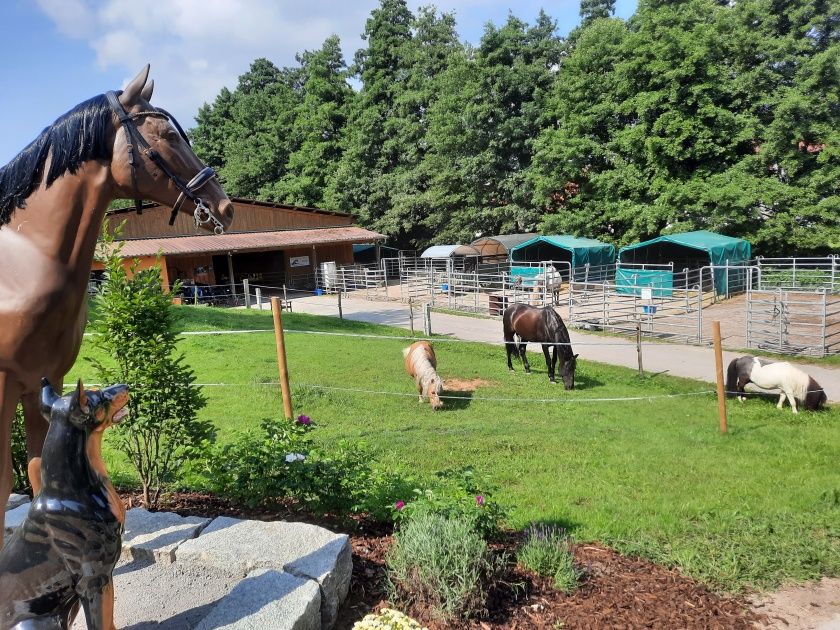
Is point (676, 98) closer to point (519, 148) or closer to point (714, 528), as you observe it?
point (519, 148)

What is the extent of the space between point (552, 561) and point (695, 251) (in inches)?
1076

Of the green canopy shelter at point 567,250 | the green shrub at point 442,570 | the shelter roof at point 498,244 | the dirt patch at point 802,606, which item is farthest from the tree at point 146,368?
the shelter roof at point 498,244

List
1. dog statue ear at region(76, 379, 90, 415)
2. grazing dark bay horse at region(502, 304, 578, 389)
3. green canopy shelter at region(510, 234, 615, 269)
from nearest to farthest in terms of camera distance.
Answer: dog statue ear at region(76, 379, 90, 415), grazing dark bay horse at region(502, 304, 578, 389), green canopy shelter at region(510, 234, 615, 269)

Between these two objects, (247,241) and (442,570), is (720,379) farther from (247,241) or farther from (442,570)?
(247,241)

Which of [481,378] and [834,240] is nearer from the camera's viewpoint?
[481,378]

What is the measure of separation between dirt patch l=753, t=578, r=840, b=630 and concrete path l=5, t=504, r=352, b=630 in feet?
8.19

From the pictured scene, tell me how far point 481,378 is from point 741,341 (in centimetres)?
801

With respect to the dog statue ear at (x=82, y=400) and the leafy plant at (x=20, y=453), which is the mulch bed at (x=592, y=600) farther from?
the leafy plant at (x=20, y=453)

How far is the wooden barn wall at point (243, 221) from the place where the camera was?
28906 millimetres

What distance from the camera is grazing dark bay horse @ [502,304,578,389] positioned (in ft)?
38.0

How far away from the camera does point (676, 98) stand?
27.6m

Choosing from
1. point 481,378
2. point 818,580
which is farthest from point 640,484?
point 481,378

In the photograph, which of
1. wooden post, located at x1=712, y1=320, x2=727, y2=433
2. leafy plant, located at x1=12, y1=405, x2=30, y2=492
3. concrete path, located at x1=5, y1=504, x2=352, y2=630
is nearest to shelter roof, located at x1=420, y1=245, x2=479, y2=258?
wooden post, located at x1=712, y1=320, x2=727, y2=433

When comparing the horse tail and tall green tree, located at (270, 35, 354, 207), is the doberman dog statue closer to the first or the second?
the horse tail
